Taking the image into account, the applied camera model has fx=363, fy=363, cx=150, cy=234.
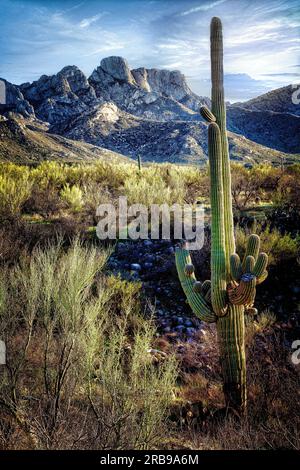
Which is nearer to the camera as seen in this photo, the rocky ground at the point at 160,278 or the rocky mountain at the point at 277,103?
the rocky ground at the point at 160,278

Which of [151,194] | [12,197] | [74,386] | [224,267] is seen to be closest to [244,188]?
[151,194]

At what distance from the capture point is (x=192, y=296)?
192 inches

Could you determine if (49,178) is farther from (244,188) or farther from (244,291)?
(244,291)

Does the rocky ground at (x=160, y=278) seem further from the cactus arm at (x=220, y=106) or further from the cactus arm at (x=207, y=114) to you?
the cactus arm at (x=207, y=114)

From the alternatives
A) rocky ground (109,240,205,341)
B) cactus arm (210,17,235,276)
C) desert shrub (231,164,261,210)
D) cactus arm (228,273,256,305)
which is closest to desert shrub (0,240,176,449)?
rocky ground (109,240,205,341)

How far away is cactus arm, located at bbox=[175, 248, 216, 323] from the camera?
15.4ft

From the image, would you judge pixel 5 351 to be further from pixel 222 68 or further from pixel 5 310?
pixel 222 68

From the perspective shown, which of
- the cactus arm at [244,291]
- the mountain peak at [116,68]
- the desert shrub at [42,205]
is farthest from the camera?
the mountain peak at [116,68]

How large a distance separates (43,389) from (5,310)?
4.69 feet

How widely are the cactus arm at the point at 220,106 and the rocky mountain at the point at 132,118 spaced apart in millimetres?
50259

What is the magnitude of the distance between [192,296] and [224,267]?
2.13 feet

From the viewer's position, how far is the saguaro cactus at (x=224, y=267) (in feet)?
14.5

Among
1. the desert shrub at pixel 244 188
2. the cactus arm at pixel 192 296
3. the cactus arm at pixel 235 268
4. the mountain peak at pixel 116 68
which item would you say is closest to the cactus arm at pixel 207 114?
the cactus arm at pixel 235 268

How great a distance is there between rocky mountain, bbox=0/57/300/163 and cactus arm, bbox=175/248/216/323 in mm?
50386
